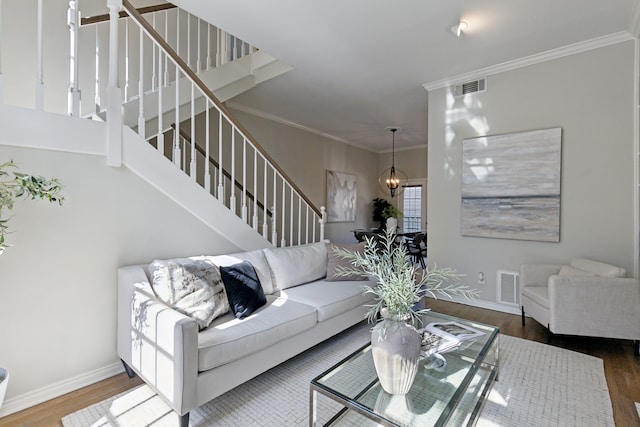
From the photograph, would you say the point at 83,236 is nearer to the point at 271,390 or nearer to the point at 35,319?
the point at 35,319

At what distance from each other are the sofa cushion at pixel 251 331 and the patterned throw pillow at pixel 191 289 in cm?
10

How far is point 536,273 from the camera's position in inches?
127

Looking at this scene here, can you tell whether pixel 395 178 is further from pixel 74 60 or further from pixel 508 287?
pixel 74 60

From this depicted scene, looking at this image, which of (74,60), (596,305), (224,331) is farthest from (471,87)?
(74,60)

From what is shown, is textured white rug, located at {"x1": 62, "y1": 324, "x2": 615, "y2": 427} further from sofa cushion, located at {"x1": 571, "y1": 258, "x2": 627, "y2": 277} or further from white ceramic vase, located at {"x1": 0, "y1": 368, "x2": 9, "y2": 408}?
sofa cushion, located at {"x1": 571, "y1": 258, "x2": 627, "y2": 277}

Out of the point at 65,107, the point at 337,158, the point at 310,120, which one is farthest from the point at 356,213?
the point at 65,107

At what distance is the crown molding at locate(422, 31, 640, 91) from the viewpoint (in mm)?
3010

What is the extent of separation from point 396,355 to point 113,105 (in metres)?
2.49

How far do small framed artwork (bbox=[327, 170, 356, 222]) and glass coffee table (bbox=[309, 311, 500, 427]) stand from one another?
16.2ft

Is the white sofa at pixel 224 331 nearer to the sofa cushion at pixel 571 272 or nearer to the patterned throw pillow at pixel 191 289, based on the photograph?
the patterned throw pillow at pixel 191 289

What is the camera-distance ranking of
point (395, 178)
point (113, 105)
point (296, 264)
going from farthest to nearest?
point (395, 178) < point (296, 264) < point (113, 105)

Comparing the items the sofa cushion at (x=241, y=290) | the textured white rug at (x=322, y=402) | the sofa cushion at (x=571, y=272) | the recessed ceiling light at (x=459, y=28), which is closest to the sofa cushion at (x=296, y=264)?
the sofa cushion at (x=241, y=290)

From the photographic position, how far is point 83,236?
84.4 inches

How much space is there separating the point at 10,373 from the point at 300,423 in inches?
69.7
